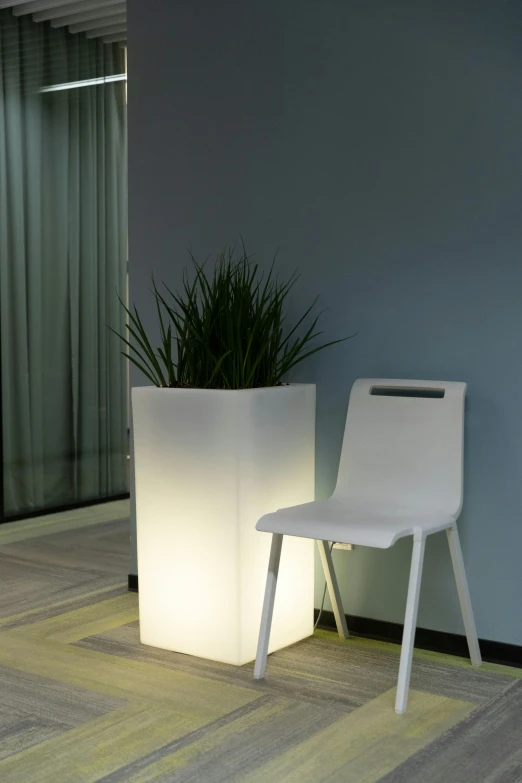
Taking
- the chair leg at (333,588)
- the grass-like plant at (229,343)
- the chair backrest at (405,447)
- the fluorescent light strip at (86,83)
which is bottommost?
the chair leg at (333,588)

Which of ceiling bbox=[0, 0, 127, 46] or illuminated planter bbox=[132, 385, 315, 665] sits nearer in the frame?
illuminated planter bbox=[132, 385, 315, 665]

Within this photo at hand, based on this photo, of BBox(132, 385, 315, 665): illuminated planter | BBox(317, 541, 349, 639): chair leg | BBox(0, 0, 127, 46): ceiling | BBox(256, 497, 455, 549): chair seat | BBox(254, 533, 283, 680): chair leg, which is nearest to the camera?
BBox(256, 497, 455, 549): chair seat

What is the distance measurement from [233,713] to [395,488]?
33.8 inches

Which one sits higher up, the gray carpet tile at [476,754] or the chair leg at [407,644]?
the chair leg at [407,644]

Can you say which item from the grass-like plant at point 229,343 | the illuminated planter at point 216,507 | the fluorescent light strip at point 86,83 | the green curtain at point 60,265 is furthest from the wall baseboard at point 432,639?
the fluorescent light strip at point 86,83

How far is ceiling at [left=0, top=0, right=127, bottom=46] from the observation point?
15.9ft

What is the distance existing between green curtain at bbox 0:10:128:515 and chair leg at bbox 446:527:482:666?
2914 millimetres

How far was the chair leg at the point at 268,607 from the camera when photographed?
2.86 meters

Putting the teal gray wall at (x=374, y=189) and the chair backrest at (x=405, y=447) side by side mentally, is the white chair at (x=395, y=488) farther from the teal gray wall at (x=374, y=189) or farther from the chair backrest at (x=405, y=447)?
the teal gray wall at (x=374, y=189)

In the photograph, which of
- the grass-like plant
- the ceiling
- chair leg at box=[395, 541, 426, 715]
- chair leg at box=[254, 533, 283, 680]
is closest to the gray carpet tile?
chair leg at box=[395, 541, 426, 715]

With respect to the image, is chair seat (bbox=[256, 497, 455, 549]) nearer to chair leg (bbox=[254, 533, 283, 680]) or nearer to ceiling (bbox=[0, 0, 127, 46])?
chair leg (bbox=[254, 533, 283, 680])

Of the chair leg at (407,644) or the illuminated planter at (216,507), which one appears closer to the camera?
the chair leg at (407,644)

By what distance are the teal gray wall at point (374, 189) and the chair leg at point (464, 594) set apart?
0.33 ft

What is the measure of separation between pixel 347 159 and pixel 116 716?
1.90 metres
